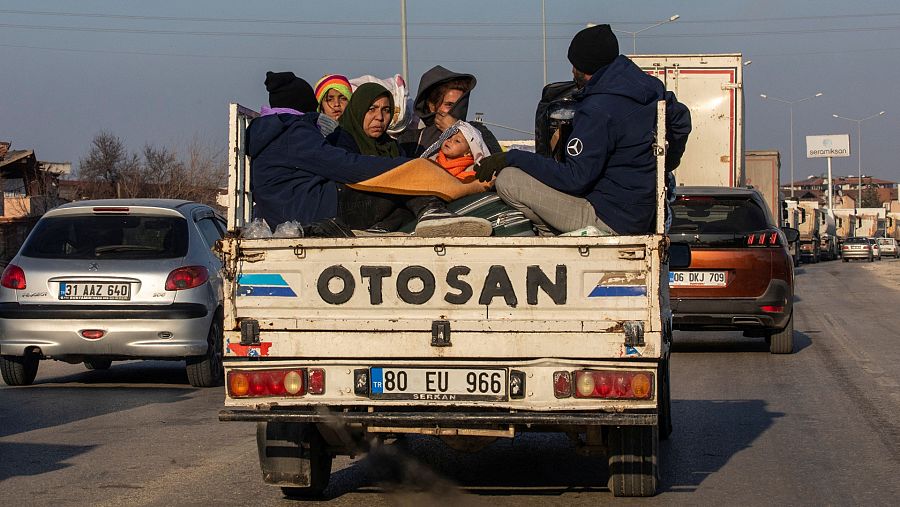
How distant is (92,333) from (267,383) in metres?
5.59

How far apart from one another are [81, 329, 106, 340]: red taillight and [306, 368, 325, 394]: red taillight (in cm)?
567

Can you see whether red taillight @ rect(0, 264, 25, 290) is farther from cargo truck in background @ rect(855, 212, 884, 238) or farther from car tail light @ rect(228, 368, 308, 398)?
cargo truck in background @ rect(855, 212, 884, 238)

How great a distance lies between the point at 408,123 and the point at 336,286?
3.18m

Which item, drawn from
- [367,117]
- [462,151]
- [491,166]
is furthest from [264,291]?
[367,117]

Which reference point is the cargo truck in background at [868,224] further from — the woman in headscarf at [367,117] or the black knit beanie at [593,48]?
the black knit beanie at [593,48]

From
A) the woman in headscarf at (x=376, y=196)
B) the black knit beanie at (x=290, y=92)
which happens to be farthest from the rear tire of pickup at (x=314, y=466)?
the black knit beanie at (x=290, y=92)

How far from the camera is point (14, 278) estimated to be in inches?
450

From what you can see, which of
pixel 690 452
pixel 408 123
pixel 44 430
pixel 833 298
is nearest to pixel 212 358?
pixel 44 430

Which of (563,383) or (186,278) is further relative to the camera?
(186,278)

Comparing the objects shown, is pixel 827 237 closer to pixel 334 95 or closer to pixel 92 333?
pixel 92 333

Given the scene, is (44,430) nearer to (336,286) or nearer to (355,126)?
(355,126)

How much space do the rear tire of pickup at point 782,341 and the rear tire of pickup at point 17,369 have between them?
8.20 m

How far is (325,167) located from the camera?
7.02m

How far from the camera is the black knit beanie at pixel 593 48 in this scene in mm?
7281
